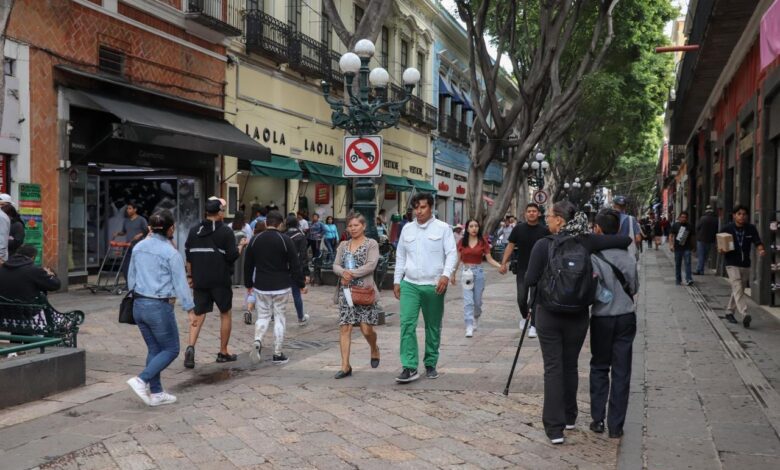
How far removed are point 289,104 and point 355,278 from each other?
15033mm

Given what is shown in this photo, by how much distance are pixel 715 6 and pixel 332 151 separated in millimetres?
14359

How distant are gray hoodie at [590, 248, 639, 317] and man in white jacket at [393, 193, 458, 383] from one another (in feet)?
6.16

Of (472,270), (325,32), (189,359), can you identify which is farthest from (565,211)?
(325,32)

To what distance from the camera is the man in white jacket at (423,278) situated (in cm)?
687

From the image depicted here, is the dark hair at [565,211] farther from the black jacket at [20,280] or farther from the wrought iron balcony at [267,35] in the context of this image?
the wrought iron balcony at [267,35]

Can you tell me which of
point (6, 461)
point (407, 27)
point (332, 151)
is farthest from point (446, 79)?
point (6, 461)

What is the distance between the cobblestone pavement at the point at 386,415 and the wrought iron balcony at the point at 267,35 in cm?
1123

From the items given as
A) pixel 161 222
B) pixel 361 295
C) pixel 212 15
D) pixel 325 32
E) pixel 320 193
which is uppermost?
pixel 325 32

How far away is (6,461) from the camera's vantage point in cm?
470

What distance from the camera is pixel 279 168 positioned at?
2009cm

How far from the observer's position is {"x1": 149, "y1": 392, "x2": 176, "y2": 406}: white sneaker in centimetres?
614

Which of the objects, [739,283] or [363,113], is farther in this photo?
[363,113]

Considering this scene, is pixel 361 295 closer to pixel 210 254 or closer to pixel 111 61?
pixel 210 254

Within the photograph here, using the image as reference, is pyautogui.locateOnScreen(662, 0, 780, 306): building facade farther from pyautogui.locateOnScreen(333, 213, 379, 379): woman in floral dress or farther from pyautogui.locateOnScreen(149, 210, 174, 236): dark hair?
pyautogui.locateOnScreen(149, 210, 174, 236): dark hair
